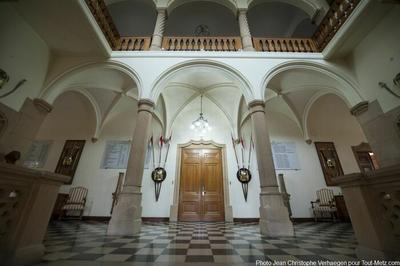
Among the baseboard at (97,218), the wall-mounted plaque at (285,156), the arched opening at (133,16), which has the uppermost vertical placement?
the arched opening at (133,16)

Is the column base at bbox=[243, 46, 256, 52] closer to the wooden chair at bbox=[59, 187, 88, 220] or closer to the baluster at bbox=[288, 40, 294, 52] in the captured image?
the baluster at bbox=[288, 40, 294, 52]

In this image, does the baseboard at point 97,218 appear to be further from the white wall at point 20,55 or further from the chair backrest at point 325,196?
the chair backrest at point 325,196

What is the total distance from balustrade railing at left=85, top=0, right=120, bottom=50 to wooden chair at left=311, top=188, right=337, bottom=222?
28.9 feet

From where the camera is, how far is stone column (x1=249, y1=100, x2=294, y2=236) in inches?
125

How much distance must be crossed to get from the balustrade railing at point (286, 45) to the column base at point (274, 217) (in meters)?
4.30

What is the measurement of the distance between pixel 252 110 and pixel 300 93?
11.1ft

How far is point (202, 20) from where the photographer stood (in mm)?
8016

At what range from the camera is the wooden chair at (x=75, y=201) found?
6045 millimetres

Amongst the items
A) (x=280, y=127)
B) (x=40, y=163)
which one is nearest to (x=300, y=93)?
(x=280, y=127)

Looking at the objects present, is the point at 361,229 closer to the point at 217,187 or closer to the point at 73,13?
the point at 217,187

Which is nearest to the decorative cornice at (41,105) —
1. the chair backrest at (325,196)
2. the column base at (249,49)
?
the column base at (249,49)

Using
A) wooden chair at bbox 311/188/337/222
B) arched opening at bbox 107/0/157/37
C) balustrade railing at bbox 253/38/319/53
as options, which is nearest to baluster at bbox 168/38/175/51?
balustrade railing at bbox 253/38/319/53

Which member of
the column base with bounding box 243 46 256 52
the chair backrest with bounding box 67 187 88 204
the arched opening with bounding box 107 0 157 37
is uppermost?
the arched opening with bounding box 107 0 157 37

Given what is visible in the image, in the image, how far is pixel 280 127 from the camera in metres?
7.46
